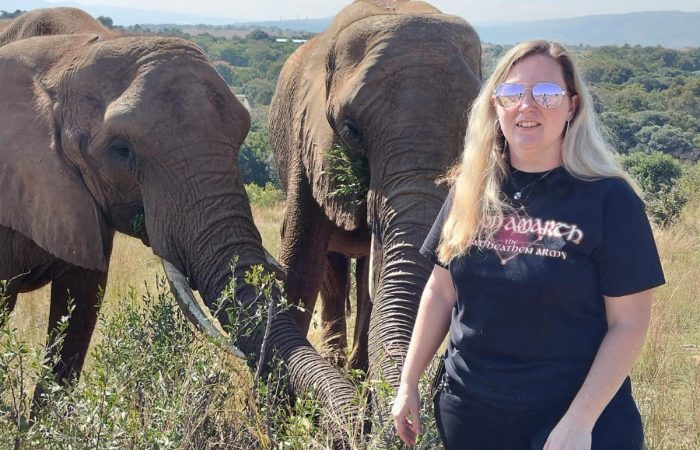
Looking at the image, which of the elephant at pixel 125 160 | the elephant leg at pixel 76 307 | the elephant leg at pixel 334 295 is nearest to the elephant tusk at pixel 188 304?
the elephant at pixel 125 160

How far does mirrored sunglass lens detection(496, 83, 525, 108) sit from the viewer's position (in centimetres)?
280

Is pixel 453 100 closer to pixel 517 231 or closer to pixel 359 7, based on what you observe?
pixel 359 7

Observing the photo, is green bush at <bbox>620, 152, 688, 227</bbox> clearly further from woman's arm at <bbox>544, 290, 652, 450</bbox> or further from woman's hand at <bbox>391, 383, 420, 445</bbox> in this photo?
woman's arm at <bbox>544, 290, 652, 450</bbox>

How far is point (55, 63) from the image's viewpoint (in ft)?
17.0

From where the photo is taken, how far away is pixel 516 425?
2812mm

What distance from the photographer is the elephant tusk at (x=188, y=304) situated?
443cm

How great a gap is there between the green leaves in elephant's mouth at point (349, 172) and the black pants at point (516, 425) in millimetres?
2512

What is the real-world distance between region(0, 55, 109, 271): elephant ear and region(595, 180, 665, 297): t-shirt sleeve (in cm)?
310

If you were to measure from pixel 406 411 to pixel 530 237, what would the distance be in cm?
78

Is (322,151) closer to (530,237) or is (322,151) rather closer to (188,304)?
(188,304)

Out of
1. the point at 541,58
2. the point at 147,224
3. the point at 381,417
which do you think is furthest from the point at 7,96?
the point at 541,58

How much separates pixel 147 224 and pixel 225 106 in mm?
746

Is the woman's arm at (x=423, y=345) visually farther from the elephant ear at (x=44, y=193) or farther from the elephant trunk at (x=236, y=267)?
the elephant ear at (x=44, y=193)

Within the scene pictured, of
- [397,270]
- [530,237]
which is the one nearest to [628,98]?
[397,270]
